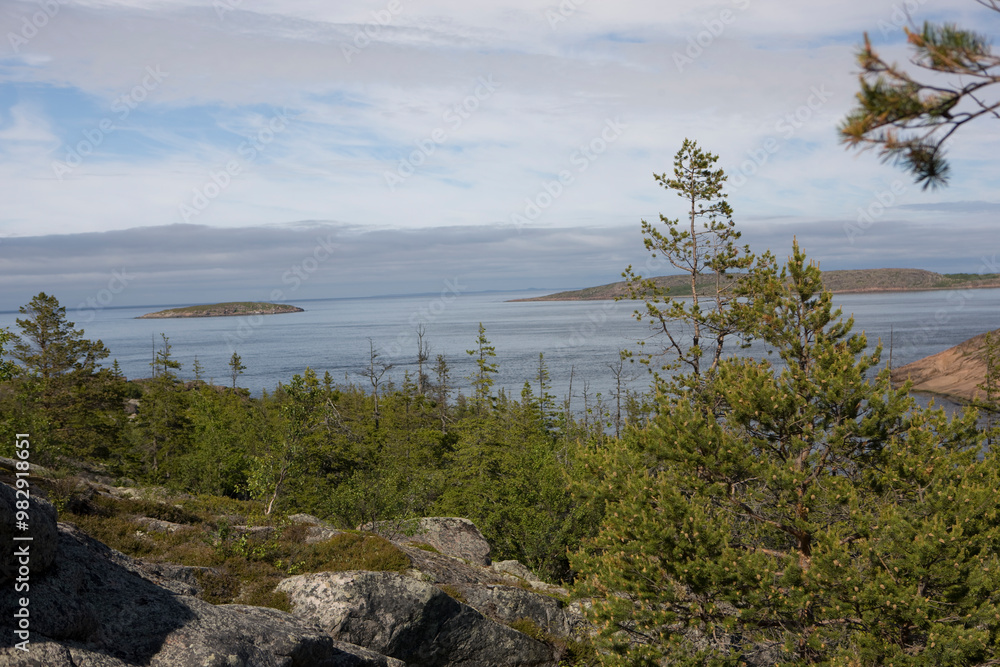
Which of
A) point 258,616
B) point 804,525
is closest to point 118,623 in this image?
point 258,616

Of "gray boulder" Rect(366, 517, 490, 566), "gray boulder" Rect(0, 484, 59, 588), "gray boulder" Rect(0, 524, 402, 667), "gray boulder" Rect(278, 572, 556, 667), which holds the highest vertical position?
"gray boulder" Rect(0, 484, 59, 588)

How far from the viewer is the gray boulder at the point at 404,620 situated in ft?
41.8

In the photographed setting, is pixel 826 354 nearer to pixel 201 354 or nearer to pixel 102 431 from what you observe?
pixel 102 431

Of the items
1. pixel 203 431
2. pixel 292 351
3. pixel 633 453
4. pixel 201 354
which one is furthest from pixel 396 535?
pixel 201 354

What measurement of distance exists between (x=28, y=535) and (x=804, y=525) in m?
14.3

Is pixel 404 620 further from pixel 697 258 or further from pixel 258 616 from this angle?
pixel 697 258

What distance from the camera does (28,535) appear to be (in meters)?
7.07

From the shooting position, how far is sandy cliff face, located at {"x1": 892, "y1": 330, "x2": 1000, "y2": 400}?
85375mm

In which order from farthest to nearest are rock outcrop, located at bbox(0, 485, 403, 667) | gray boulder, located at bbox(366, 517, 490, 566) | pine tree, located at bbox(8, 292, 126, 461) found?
1. pine tree, located at bbox(8, 292, 126, 461)
2. gray boulder, located at bbox(366, 517, 490, 566)
3. rock outcrop, located at bbox(0, 485, 403, 667)

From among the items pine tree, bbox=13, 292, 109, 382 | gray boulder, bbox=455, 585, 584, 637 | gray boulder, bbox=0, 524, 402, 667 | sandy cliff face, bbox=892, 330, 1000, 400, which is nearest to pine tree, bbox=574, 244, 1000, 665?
gray boulder, bbox=455, 585, 584, 637

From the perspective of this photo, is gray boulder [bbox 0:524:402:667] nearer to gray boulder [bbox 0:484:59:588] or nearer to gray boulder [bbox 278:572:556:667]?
gray boulder [bbox 0:484:59:588]

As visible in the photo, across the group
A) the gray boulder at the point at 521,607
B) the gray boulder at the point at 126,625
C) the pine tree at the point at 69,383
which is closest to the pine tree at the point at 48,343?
the pine tree at the point at 69,383

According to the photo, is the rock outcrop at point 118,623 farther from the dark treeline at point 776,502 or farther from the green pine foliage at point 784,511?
the dark treeline at point 776,502

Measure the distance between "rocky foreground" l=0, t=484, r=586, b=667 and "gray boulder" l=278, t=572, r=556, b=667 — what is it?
0.02 m
